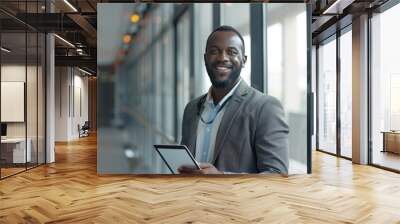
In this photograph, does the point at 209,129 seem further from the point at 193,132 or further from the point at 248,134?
the point at 248,134

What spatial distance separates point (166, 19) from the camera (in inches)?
281

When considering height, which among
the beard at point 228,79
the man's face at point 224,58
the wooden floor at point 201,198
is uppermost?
the man's face at point 224,58

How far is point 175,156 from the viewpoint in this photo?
7.13 m

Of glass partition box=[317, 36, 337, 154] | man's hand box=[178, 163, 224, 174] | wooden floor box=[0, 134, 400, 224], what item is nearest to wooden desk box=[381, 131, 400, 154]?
wooden floor box=[0, 134, 400, 224]

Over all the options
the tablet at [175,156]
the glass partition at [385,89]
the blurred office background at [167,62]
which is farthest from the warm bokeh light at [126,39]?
the glass partition at [385,89]

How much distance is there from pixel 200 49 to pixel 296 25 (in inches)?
67.5

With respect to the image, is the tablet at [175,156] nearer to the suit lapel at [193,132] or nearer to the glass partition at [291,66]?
the suit lapel at [193,132]

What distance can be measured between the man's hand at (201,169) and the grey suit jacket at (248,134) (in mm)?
84

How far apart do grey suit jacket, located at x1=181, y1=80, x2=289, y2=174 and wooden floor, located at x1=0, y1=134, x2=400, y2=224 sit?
0.90 ft

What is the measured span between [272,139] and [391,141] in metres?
2.92

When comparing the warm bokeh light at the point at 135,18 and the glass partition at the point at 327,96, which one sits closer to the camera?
the warm bokeh light at the point at 135,18

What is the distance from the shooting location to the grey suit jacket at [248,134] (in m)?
6.68

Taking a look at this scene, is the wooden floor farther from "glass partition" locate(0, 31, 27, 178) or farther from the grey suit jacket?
"glass partition" locate(0, 31, 27, 178)

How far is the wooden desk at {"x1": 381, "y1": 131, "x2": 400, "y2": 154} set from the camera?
7895 mm
